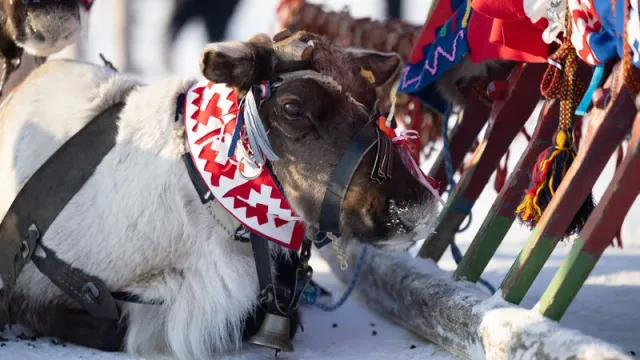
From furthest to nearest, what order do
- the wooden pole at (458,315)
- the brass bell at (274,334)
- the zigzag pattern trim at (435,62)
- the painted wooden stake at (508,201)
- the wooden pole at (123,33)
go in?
the wooden pole at (123,33) < the zigzag pattern trim at (435,62) < the painted wooden stake at (508,201) < the brass bell at (274,334) < the wooden pole at (458,315)

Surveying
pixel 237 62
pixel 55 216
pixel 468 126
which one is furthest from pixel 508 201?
pixel 55 216

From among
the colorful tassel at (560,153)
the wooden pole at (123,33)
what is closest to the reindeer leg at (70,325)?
the colorful tassel at (560,153)

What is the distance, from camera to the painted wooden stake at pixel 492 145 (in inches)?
108

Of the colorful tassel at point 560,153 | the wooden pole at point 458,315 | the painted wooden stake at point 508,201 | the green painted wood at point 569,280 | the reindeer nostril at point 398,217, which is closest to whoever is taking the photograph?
the wooden pole at point 458,315

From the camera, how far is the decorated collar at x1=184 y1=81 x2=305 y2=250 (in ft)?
7.53

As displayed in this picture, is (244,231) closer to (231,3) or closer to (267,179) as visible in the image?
(267,179)

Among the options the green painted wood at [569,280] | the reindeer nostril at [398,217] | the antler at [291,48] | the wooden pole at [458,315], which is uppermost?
the antler at [291,48]

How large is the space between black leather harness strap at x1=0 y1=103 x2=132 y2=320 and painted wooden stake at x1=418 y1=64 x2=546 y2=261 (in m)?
0.97

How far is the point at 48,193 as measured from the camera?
2.45 m

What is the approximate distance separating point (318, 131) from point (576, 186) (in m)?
0.64

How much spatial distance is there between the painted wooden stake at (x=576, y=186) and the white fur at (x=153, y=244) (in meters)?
0.72

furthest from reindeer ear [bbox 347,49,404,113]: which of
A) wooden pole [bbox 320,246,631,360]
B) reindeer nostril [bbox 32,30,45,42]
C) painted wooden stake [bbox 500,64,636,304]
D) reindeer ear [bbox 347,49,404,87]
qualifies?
reindeer nostril [bbox 32,30,45,42]

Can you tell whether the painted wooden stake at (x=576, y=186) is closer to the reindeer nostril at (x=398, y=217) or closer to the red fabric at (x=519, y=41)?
the reindeer nostril at (x=398, y=217)

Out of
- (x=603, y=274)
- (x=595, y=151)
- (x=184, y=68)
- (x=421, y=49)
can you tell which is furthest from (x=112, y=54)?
(x=595, y=151)
